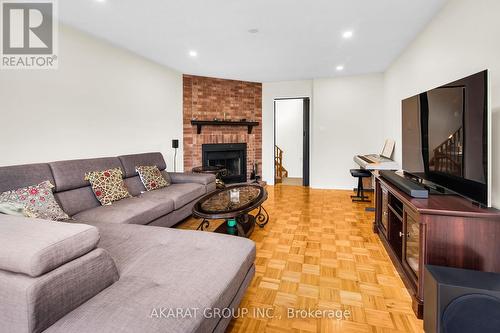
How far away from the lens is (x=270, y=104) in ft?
18.9

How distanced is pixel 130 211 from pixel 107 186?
0.60 m

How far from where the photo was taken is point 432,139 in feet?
6.71

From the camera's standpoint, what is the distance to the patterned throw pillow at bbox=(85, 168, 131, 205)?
106 inches

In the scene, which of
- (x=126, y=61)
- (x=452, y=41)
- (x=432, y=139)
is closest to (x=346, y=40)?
(x=452, y=41)

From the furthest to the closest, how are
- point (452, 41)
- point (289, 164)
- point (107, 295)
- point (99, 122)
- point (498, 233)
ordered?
point (289, 164) → point (99, 122) → point (452, 41) → point (498, 233) → point (107, 295)

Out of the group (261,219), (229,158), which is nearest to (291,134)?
(229,158)

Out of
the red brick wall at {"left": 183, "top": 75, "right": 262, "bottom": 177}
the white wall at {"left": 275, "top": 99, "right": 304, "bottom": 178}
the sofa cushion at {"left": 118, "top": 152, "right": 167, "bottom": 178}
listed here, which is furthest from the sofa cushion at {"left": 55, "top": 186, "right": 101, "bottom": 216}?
the white wall at {"left": 275, "top": 99, "right": 304, "bottom": 178}

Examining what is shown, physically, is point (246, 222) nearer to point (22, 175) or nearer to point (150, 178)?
point (150, 178)

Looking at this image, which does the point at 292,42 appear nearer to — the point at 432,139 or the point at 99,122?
the point at 432,139

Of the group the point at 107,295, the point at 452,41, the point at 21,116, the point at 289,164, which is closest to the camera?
the point at 107,295

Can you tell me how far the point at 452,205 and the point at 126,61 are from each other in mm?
3986

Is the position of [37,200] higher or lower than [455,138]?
lower

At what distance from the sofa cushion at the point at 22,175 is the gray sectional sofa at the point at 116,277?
3.13 ft

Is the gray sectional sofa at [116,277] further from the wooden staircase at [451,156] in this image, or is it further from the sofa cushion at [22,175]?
the wooden staircase at [451,156]
